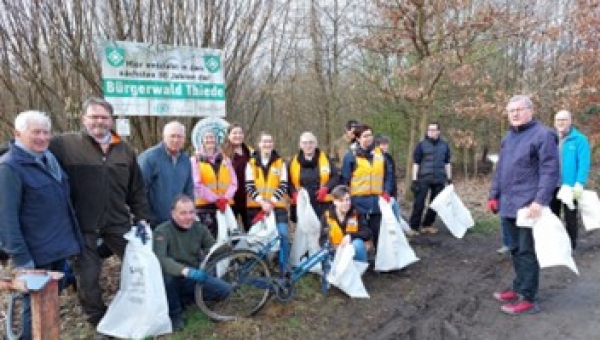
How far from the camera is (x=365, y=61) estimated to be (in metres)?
12.9

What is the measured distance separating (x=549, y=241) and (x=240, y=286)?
112 inches

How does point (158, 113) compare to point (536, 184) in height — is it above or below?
above

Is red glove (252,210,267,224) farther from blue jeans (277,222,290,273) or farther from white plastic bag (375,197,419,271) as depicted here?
white plastic bag (375,197,419,271)

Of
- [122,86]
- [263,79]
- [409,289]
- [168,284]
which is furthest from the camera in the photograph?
[263,79]

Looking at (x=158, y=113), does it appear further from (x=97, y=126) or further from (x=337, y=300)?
(x=337, y=300)

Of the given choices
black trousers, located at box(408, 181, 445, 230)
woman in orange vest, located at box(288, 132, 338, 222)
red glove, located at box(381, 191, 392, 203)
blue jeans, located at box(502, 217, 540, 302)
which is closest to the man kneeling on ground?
woman in orange vest, located at box(288, 132, 338, 222)

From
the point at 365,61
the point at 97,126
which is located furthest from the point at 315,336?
the point at 365,61

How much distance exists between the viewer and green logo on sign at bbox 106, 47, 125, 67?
5.65 m

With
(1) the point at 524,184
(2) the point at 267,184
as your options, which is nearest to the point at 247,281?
(2) the point at 267,184

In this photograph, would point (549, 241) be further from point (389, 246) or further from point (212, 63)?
point (212, 63)

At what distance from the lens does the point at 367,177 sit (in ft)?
19.4

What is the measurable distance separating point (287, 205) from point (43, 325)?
322 centimetres

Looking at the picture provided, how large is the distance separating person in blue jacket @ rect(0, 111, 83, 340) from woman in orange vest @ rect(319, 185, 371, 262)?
255 cm

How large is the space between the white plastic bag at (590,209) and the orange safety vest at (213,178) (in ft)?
14.9
